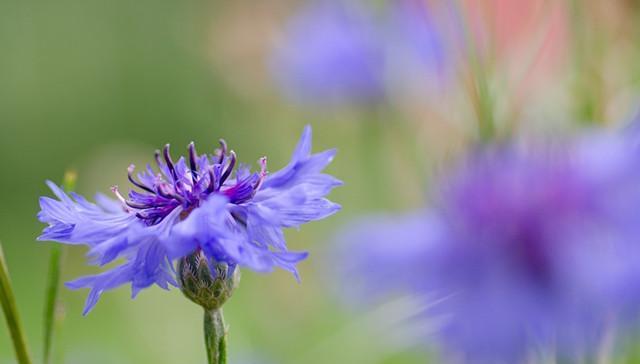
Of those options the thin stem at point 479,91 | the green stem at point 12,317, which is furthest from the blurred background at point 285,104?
the green stem at point 12,317

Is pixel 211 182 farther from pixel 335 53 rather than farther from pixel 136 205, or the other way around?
pixel 335 53

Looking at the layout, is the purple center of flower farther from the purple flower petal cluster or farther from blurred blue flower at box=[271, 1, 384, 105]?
blurred blue flower at box=[271, 1, 384, 105]

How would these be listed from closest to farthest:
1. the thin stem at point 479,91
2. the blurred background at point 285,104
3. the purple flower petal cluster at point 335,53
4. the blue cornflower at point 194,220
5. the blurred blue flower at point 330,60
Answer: the blue cornflower at point 194,220 < the thin stem at point 479,91 < the blurred background at point 285,104 < the purple flower petal cluster at point 335,53 < the blurred blue flower at point 330,60

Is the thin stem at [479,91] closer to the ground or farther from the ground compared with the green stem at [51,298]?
farther from the ground

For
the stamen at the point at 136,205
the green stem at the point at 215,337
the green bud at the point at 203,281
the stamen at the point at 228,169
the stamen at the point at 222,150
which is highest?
the stamen at the point at 222,150

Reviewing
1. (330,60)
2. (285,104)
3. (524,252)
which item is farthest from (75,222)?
(285,104)

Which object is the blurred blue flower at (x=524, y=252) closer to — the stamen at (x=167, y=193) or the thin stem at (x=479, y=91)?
the thin stem at (x=479, y=91)
